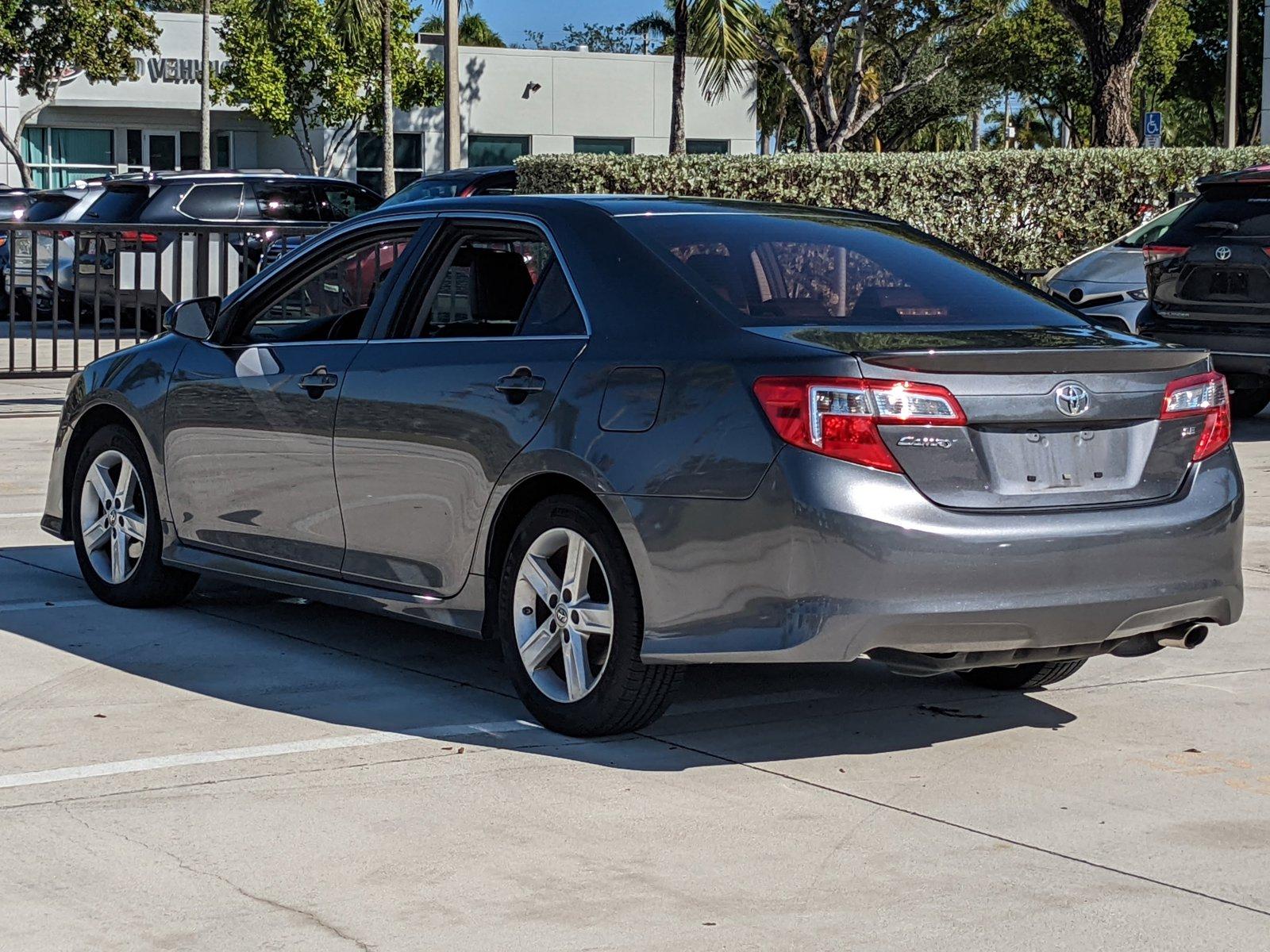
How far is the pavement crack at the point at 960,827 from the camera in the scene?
4.07m

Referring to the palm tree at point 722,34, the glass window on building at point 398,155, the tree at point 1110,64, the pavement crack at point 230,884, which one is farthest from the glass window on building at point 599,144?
the pavement crack at point 230,884

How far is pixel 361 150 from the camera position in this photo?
49.1m

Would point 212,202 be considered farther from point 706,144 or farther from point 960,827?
point 706,144

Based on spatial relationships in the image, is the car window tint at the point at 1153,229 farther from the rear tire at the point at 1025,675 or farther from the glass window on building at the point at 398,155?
the glass window on building at the point at 398,155

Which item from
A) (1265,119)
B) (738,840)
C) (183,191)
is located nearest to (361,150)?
(1265,119)

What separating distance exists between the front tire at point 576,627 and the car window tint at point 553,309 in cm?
52

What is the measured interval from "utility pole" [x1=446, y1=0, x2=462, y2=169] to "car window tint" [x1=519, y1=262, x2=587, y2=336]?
17.1 metres

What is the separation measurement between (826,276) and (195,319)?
8.60 ft

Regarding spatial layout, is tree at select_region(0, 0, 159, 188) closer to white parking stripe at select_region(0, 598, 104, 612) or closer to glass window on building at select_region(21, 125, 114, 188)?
glass window on building at select_region(21, 125, 114, 188)

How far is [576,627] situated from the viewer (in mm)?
5285

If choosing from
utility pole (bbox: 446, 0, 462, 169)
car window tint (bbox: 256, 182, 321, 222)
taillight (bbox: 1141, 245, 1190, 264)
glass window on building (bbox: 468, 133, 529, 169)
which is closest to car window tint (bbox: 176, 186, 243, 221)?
car window tint (bbox: 256, 182, 321, 222)

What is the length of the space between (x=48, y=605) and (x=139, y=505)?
556 mm

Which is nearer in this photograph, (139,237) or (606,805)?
(606,805)

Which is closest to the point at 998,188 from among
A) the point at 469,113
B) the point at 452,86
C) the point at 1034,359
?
the point at 452,86
